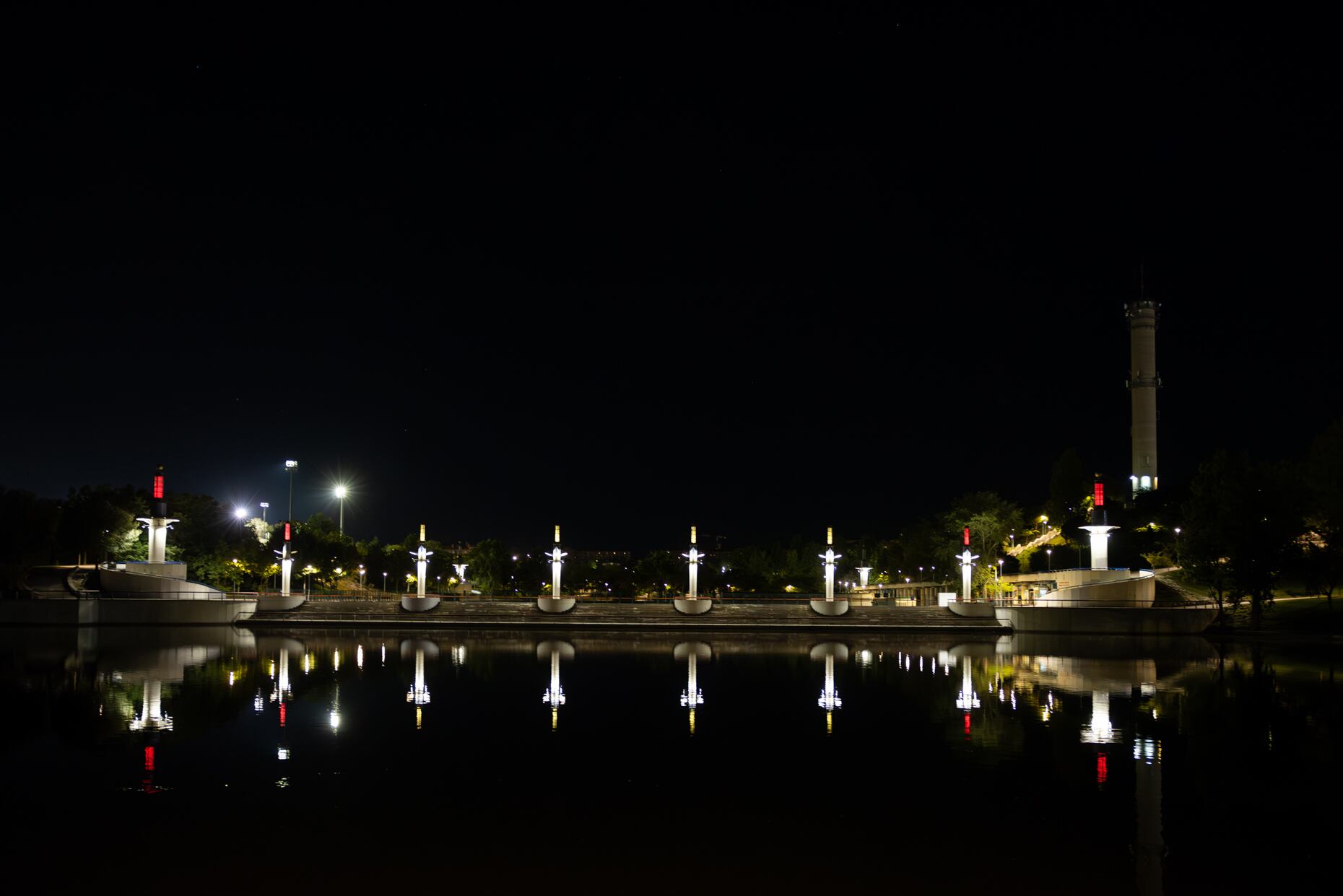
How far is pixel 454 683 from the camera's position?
87.2 feet

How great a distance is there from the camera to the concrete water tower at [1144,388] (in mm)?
106688

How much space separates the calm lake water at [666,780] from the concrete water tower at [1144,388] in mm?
82857

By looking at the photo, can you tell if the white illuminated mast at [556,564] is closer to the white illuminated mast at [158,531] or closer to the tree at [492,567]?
the white illuminated mast at [158,531]

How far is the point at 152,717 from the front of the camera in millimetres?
20062

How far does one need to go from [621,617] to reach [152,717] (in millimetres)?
38694

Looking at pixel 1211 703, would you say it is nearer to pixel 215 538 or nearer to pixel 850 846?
pixel 850 846

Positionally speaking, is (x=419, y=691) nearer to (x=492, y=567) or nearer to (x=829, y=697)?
(x=829, y=697)

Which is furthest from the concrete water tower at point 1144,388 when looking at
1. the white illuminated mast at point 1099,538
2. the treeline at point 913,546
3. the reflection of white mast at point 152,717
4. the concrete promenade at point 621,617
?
the reflection of white mast at point 152,717

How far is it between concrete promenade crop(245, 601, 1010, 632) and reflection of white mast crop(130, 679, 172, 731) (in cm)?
3111

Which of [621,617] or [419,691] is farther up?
[419,691]

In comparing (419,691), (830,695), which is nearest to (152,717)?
(419,691)

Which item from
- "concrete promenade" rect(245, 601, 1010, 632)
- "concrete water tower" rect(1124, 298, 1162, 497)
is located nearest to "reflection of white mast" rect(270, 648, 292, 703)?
"concrete promenade" rect(245, 601, 1010, 632)

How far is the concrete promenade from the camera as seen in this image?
54844 mm

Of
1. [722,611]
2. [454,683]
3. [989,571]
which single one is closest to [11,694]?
[454,683]
